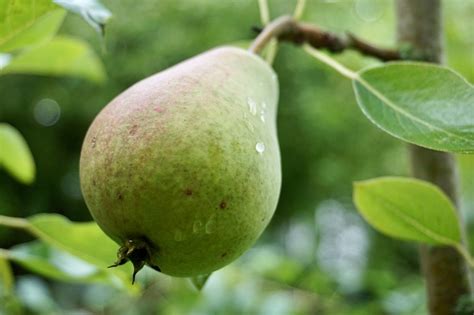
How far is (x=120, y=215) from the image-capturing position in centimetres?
32

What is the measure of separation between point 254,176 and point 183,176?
1.6 inches

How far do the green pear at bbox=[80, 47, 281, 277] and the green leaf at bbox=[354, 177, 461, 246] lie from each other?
0.17 metres

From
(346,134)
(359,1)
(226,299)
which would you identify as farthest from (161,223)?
(346,134)

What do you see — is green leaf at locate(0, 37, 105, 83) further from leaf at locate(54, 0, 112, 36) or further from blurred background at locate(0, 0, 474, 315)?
blurred background at locate(0, 0, 474, 315)

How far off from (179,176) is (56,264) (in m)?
0.34

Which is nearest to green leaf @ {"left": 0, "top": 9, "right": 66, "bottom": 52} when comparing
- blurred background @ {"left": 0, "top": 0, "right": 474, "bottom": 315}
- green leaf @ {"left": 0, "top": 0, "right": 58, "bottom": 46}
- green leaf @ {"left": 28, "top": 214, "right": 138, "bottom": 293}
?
green leaf @ {"left": 0, "top": 0, "right": 58, "bottom": 46}

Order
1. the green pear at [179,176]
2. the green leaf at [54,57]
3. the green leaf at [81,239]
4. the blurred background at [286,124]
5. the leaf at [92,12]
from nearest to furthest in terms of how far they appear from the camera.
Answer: the green pear at [179,176] < the leaf at [92,12] < the green leaf at [81,239] < the green leaf at [54,57] < the blurred background at [286,124]

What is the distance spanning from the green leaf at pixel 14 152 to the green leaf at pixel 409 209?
1.38 ft

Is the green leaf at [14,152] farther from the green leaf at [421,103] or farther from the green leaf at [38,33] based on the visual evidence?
the green leaf at [421,103]

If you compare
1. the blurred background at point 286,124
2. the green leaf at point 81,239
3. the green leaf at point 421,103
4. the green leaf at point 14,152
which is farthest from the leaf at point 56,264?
the blurred background at point 286,124

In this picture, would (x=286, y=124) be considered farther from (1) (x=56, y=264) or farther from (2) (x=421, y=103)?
(2) (x=421, y=103)

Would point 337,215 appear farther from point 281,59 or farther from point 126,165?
point 126,165

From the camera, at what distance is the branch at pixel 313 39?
19.6 inches

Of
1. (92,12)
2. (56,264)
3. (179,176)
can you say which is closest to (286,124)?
(56,264)
